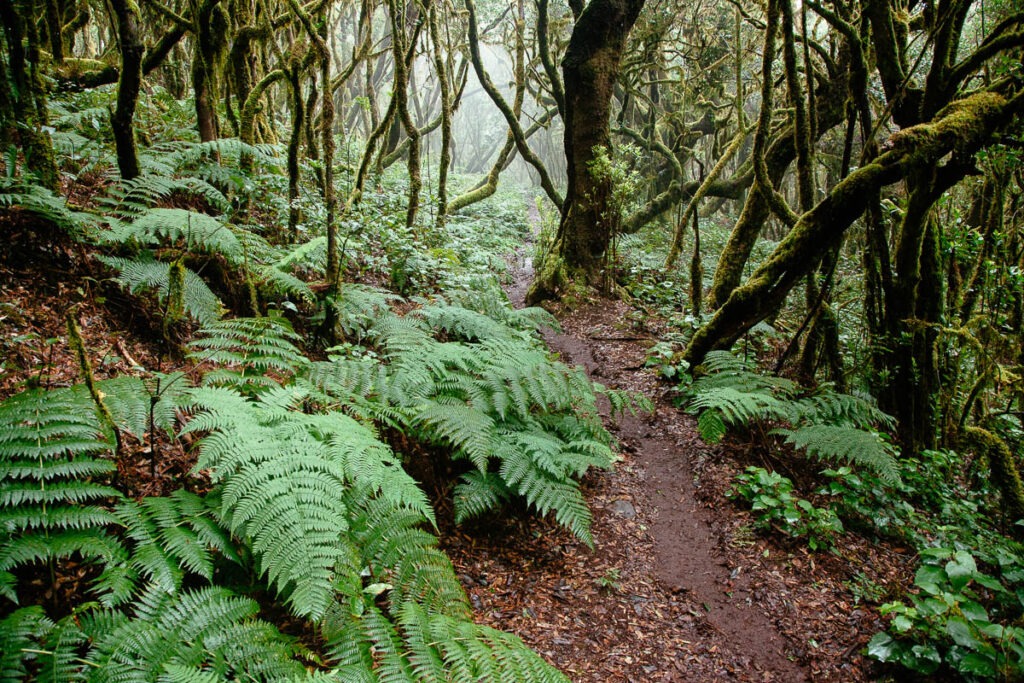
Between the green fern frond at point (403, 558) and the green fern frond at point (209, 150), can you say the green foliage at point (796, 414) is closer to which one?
the green fern frond at point (403, 558)

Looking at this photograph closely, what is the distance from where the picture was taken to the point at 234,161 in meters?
6.31

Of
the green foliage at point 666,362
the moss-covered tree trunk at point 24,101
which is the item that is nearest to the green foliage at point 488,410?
the green foliage at point 666,362

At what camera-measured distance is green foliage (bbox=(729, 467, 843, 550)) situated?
339cm

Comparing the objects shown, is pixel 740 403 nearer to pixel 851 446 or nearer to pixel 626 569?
pixel 851 446

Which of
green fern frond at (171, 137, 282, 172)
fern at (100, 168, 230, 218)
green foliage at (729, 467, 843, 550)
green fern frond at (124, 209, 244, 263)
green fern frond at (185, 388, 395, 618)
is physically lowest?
green foliage at (729, 467, 843, 550)

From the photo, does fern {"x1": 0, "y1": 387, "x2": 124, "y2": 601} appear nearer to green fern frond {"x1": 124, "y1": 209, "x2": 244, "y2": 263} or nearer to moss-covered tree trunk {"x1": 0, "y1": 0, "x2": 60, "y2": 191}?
green fern frond {"x1": 124, "y1": 209, "x2": 244, "y2": 263}

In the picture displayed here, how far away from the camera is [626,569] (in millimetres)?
3191

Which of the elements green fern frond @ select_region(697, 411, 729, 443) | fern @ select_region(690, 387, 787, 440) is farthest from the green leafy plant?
green fern frond @ select_region(697, 411, 729, 443)

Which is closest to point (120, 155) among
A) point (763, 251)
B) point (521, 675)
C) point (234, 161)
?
point (234, 161)

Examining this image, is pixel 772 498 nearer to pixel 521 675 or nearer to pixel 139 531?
pixel 521 675

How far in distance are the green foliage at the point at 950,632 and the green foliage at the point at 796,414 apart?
91 centimetres

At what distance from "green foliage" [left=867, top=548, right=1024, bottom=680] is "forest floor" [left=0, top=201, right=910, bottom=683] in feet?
0.72

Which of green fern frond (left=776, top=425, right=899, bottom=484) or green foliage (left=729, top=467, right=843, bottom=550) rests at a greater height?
green fern frond (left=776, top=425, right=899, bottom=484)

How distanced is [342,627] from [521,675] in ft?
2.41
